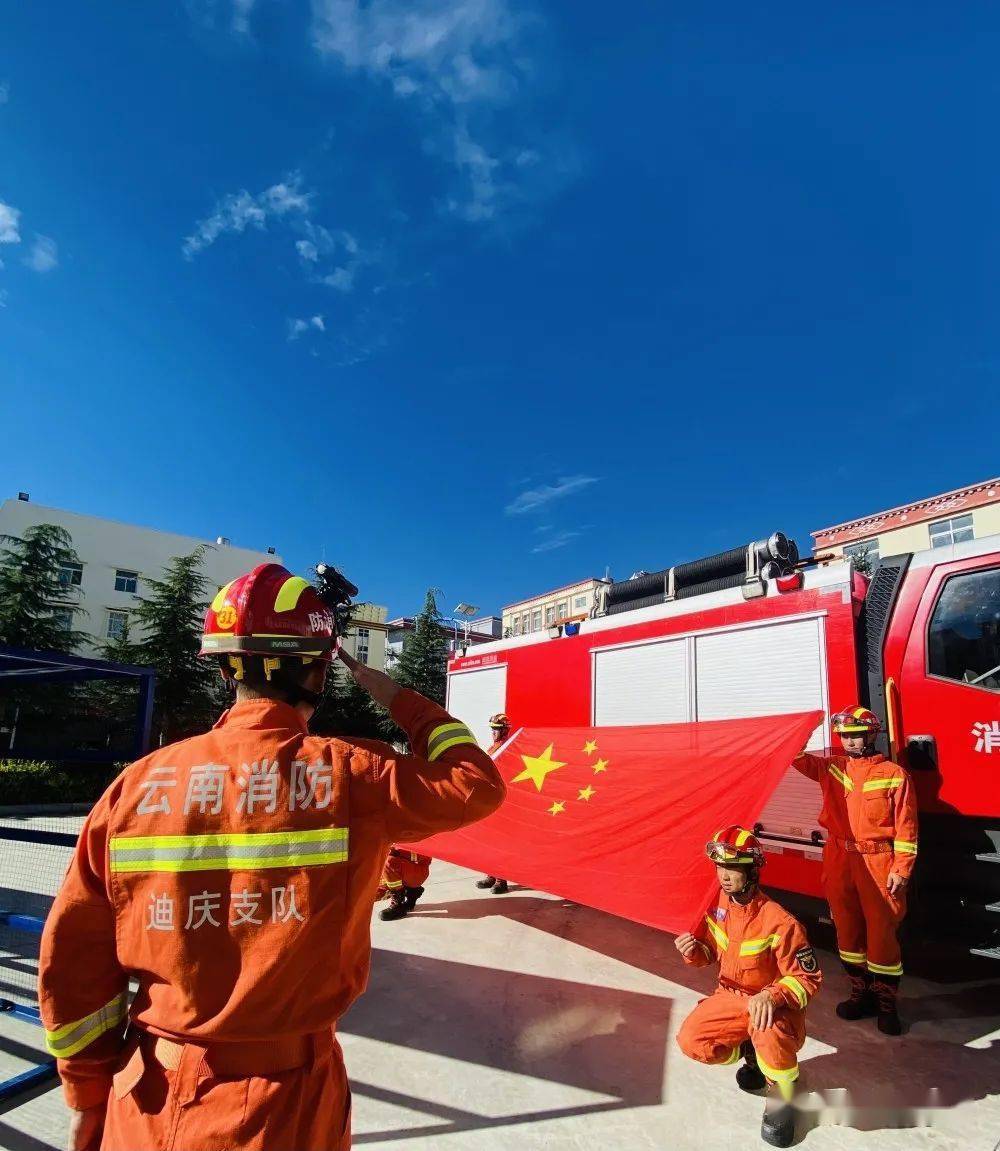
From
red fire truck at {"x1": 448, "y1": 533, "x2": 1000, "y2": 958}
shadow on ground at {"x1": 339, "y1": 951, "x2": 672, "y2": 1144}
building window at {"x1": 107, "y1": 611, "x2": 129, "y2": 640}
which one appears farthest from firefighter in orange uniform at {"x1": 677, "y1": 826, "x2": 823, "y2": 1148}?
building window at {"x1": 107, "y1": 611, "x2": 129, "y2": 640}

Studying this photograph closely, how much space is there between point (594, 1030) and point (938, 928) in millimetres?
2190

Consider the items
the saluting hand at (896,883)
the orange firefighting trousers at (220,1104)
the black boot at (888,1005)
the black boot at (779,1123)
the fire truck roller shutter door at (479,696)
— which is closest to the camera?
the orange firefighting trousers at (220,1104)

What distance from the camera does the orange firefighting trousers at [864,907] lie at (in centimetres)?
370

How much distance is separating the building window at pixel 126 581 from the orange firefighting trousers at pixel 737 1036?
110ft

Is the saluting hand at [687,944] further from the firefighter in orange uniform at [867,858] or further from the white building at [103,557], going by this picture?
the white building at [103,557]

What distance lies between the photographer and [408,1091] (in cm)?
316

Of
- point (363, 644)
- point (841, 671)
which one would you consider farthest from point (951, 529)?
point (841, 671)

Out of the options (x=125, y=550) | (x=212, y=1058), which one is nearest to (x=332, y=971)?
(x=212, y=1058)

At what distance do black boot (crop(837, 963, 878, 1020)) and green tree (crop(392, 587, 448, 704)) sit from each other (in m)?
25.7

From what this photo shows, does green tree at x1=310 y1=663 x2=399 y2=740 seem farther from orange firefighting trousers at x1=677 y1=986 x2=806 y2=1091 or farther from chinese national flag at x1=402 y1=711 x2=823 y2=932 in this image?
orange firefighting trousers at x1=677 y1=986 x2=806 y2=1091

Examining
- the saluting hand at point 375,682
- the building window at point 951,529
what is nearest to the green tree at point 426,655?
the building window at point 951,529

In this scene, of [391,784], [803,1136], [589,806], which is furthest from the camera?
[589,806]

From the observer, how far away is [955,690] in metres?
3.98

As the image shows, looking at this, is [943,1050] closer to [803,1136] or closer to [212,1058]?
[803,1136]
